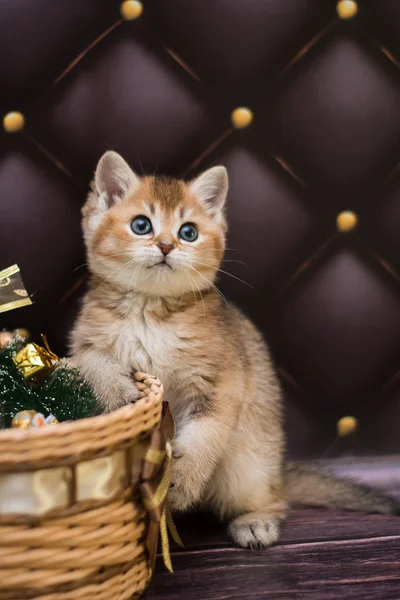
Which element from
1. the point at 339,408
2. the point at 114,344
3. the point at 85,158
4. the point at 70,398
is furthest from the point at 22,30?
the point at 339,408

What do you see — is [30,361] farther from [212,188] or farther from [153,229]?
[212,188]

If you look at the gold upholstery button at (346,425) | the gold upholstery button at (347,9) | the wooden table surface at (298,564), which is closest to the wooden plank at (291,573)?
the wooden table surface at (298,564)

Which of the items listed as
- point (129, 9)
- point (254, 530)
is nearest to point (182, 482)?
point (254, 530)

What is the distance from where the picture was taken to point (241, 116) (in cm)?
136

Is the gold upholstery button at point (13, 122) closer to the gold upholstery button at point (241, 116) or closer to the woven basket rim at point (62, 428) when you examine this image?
the gold upholstery button at point (241, 116)

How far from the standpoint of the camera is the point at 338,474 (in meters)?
1.39

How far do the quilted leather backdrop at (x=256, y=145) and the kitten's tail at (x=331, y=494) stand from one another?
183mm

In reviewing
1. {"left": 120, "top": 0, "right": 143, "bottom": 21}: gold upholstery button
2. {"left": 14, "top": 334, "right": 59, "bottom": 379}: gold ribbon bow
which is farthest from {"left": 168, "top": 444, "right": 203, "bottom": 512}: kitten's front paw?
{"left": 120, "top": 0, "right": 143, "bottom": 21}: gold upholstery button

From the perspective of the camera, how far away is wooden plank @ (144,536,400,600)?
0.90m

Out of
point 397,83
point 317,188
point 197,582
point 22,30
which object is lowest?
point 197,582

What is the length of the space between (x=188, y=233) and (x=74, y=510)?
0.57m

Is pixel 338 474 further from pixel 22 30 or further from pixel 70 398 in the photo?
pixel 22 30

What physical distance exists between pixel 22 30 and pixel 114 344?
711 mm

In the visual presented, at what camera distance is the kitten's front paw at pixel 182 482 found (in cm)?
102
